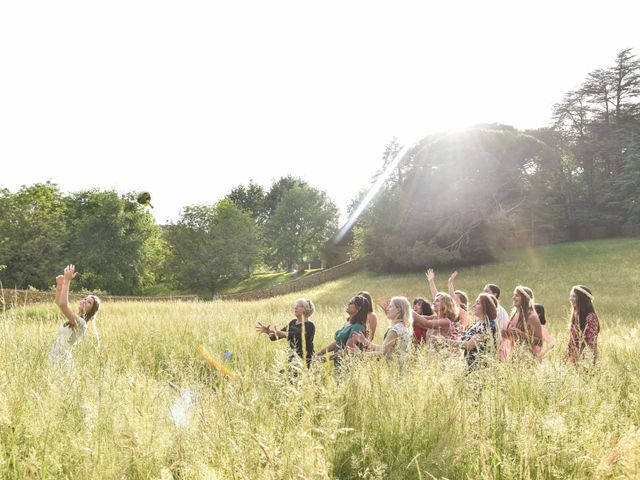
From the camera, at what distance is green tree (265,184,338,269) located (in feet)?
176

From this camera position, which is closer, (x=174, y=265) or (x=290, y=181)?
(x=174, y=265)

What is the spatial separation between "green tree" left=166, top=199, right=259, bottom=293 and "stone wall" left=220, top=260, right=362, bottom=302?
253 cm

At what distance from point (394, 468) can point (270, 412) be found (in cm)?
91

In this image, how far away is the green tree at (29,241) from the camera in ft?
117

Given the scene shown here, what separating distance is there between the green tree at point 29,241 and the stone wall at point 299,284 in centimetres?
1422

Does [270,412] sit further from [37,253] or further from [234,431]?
[37,253]

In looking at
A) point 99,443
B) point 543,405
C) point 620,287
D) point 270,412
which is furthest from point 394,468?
point 620,287

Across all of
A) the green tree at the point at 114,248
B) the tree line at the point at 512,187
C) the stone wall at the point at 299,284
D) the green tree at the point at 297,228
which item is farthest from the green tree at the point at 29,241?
the tree line at the point at 512,187

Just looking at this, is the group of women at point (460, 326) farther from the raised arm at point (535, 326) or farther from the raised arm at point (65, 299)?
the raised arm at point (65, 299)

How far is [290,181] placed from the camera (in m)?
69.8

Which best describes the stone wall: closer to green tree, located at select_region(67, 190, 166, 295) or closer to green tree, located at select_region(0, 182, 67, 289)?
green tree, located at select_region(67, 190, 166, 295)

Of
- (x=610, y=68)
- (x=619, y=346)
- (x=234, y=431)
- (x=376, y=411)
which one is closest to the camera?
(x=234, y=431)

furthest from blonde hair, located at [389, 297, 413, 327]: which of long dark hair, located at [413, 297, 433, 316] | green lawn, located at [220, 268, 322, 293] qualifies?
green lawn, located at [220, 268, 322, 293]

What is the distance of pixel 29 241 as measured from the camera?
118ft
